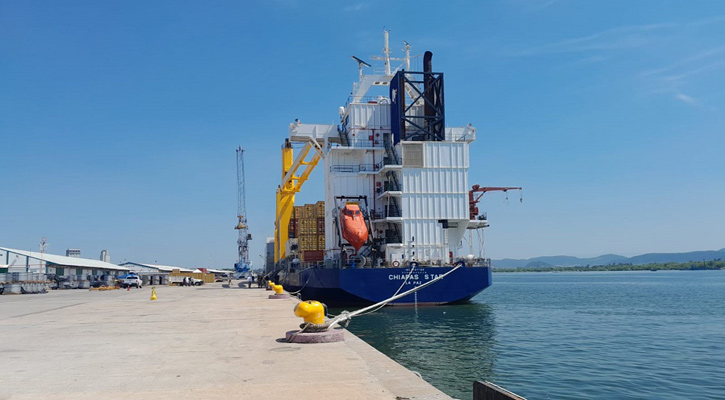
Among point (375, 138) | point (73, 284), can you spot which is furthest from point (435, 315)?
point (73, 284)

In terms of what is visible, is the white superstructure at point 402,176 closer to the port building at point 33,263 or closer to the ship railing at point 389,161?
the ship railing at point 389,161

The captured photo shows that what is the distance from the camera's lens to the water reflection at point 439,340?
12.4 m

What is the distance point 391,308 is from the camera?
28688 mm

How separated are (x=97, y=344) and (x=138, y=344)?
918mm

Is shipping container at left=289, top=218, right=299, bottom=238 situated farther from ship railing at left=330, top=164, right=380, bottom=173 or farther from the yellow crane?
ship railing at left=330, top=164, right=380, bottom=173

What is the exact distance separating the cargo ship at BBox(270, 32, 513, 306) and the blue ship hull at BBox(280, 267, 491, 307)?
0.17 ft

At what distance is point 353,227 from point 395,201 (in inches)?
160

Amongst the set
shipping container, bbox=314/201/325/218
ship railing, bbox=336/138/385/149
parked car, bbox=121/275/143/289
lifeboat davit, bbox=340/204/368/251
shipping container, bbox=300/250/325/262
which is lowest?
parked car, bbox=121/275/143/289

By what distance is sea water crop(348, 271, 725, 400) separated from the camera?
461 inches

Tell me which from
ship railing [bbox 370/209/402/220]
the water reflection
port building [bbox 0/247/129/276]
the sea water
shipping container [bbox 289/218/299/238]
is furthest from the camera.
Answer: port building [bbox 0/247/129/276]

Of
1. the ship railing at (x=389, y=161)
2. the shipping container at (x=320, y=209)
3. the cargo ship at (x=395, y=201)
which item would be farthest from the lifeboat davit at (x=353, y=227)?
the shipping container at (x=320, y=209)

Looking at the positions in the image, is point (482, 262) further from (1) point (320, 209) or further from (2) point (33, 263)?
(2) point (33, 263)

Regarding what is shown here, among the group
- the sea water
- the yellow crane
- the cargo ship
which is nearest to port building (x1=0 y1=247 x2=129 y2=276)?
the yellow crane

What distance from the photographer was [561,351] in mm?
16172
